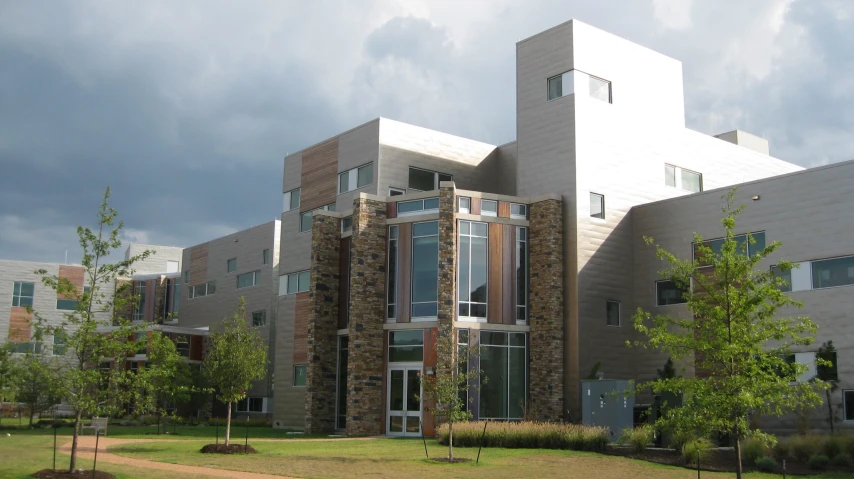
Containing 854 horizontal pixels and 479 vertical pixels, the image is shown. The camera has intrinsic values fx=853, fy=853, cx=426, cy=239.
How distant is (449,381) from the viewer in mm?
25719

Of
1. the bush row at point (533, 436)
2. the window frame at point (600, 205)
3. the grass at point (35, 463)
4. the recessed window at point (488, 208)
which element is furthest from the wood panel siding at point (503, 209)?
the grass at point (35, 463)

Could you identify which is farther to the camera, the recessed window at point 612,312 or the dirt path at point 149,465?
the recessed window at point 612,312

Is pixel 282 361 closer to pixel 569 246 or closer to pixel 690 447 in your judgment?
pixel 569 246

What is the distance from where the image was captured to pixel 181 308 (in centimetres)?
6456

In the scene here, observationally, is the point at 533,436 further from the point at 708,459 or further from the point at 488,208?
the point at 488,208

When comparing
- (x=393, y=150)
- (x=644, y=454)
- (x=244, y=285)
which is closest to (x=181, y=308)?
(x=244, y=285)

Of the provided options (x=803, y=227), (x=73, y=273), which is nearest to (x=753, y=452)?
(x=803, y=227)

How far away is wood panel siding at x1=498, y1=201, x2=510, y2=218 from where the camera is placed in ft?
114

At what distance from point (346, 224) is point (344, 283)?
267 cm

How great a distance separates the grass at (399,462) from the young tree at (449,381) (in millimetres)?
1174

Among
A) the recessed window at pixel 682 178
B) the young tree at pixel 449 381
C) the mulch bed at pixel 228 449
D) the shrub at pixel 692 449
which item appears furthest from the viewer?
the recessed window at pixel 682 178

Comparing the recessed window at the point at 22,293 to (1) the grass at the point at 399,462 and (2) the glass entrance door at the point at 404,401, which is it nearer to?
(2) the glass entrance door at the point at 404,401

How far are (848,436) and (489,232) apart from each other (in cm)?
1508

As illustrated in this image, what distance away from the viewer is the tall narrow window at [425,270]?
111ft
